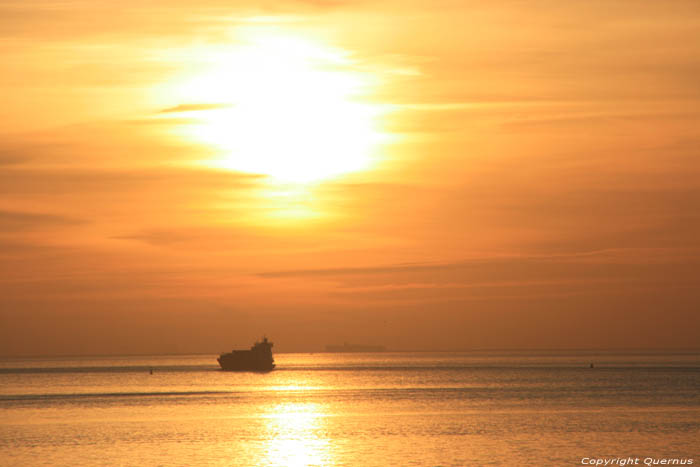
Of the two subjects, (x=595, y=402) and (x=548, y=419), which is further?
(x=595, y=402)

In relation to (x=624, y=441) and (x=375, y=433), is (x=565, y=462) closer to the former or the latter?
(x=624, y=441)

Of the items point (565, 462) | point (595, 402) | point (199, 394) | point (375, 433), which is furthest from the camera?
point (199, 394)

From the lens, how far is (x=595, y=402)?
391 ft

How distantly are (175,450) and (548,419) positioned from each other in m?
38.0

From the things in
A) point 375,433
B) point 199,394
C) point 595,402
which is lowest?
point 375,433

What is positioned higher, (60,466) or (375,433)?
(375,433)

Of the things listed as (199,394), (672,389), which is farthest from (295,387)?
(672,389)

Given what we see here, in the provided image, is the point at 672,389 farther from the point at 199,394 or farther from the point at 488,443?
the point at 488,443

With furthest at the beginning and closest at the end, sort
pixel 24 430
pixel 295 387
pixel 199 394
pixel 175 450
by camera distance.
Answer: pixel 295 387 → pixel 199 394 → pixel 24 430 → pixel 175 450

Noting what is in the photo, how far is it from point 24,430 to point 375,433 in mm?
31747

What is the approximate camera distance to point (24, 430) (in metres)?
88.3

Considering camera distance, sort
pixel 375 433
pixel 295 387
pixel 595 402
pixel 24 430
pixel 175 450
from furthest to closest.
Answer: pixel 295 387 → pixel 595 402 → pixel 24 430 → pixel 375 433 → pixel 175 450

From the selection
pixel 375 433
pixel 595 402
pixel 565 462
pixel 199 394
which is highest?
pixel 199 394

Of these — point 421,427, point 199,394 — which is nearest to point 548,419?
point 421,427
